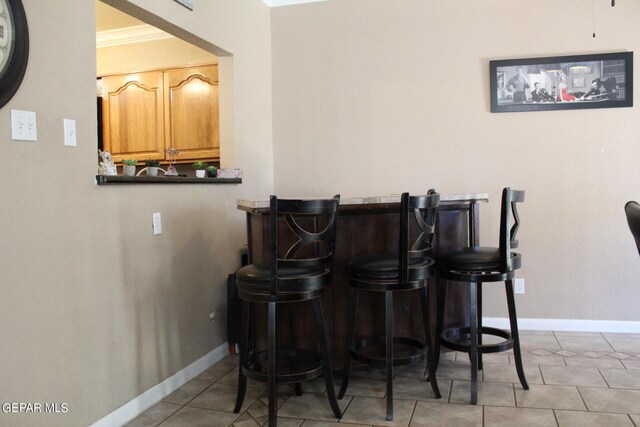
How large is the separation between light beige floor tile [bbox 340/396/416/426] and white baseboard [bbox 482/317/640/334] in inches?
63.2

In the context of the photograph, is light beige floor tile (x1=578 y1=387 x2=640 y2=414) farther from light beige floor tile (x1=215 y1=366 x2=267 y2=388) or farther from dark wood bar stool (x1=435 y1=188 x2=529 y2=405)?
light beige floor tile (x1=215 y1=366 x2=267 y2=388)

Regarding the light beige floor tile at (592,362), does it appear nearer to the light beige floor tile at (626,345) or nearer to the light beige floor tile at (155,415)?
the light beige floor tile at (626,345)

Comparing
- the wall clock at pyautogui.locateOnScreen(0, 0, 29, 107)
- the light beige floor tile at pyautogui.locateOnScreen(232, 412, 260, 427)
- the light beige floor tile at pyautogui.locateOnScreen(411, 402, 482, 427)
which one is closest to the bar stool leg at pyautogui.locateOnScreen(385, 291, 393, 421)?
the light beige floor tile at pyautogui.locateOnScreen(411, 402, 482, 427)

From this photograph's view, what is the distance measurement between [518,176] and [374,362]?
6.88ft

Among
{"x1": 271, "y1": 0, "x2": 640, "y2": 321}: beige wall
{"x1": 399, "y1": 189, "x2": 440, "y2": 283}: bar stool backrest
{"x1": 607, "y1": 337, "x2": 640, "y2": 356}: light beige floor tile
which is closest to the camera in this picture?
{"x1": 399, "y1": 189, "x2": 440, "y2": 283}: bar stool backrest

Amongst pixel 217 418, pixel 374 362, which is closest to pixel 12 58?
pixel 217 418

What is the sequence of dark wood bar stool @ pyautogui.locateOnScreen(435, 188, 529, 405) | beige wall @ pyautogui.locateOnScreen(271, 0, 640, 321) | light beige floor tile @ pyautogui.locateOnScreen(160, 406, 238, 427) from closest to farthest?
light beige floor tile @ pyautogui.locateOnScreen(160, 406, 238, 427)
dark wood bar stool @ pyautogui.locateOnScreen(435, 188, 529, 405)
beige wall @ pyautogui.locateOnScreen(271, 0, 640, 321)

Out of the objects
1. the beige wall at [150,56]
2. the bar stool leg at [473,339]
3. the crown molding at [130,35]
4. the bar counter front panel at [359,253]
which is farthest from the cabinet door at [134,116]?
the bar stool leg at [473,339]

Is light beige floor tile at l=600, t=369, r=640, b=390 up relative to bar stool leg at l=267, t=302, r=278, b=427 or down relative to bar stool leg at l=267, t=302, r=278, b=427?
down

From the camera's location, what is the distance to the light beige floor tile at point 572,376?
9.18 ft

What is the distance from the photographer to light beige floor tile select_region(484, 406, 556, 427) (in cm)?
233

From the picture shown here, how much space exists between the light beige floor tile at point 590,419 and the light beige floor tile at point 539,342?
3.33 feet

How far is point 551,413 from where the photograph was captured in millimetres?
2426

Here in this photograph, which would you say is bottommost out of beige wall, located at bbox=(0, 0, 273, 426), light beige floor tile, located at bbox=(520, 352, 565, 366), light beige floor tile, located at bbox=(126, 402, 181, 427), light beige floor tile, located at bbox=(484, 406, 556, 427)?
light beige floor tile, located at bbox=(126, 402, 181, 427)
